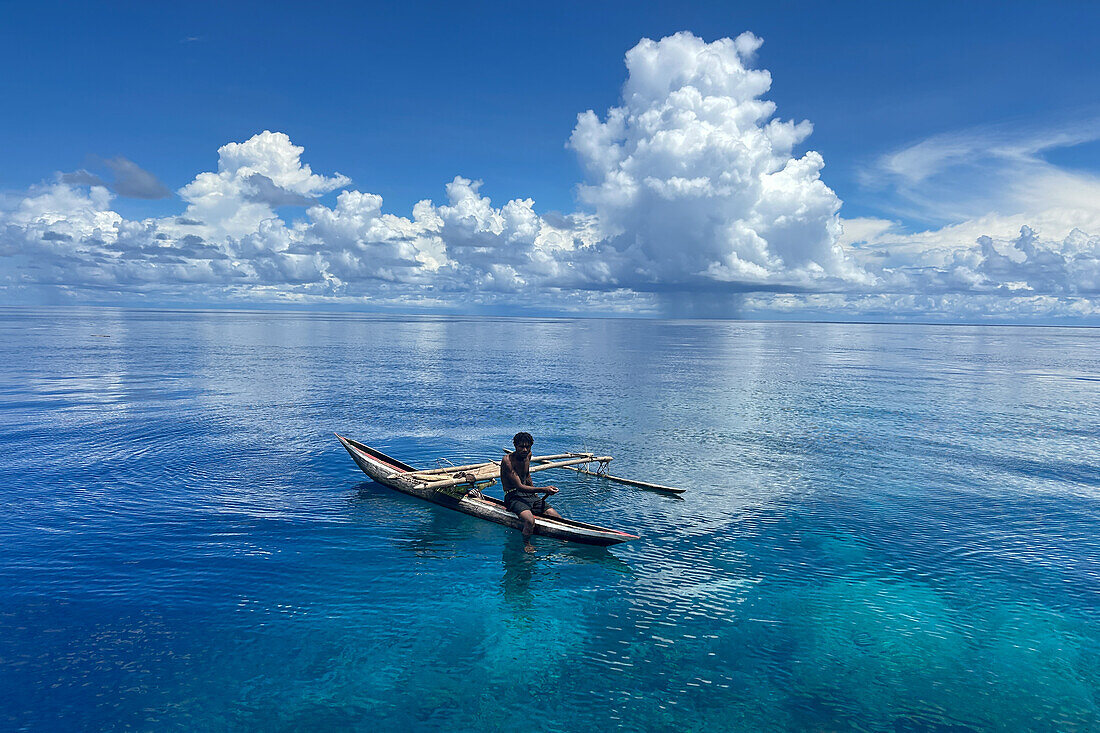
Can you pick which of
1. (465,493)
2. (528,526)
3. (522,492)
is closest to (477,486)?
(465,493)

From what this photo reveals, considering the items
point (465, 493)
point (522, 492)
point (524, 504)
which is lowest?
point (465, 493)

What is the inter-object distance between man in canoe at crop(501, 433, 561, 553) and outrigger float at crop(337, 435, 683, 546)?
0.34 m

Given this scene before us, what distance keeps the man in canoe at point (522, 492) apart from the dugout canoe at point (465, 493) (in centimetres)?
36

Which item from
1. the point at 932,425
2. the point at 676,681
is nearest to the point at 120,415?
the point at 676,681

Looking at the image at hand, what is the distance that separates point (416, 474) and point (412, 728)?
14930mm

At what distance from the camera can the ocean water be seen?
14.0 m

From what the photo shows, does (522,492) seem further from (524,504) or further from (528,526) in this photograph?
(528,526)

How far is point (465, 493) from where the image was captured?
25891mm

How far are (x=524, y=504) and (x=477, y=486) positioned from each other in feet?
13.8

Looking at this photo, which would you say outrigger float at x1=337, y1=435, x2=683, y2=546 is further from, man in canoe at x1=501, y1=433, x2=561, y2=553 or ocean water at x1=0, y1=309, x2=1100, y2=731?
ocean water at x1=0, y1=309, x2=1100, y2=731

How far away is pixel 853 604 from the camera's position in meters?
18.6

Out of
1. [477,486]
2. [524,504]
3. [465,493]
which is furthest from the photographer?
[477,486]

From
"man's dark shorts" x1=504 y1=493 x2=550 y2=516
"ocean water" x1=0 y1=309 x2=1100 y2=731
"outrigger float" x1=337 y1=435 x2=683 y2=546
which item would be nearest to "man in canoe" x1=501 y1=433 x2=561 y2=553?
"man's dark shorts" x1=504 y1=493 x2=550 y2=516

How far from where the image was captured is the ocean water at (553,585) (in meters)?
14.0
